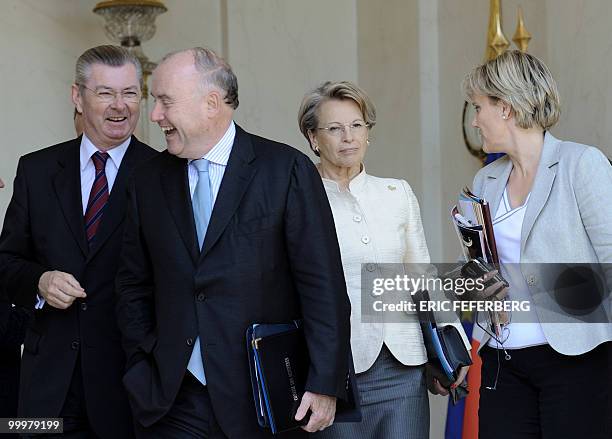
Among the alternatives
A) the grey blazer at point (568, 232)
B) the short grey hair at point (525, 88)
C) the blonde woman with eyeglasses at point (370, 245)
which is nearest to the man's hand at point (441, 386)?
the blonde woman with eyeglasses at point (370, 245)

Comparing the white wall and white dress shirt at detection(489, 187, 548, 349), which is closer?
white dress shirt at detection(489, 187, 548, 349)

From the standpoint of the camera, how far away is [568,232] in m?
3.88

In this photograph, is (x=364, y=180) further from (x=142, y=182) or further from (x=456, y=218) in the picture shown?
(x=142, y=182)

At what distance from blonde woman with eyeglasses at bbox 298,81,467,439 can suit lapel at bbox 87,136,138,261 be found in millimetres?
767

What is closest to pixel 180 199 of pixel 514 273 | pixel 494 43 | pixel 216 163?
pixel 216 163

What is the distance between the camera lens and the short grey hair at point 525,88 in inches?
158

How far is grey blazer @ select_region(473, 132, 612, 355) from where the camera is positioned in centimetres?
383

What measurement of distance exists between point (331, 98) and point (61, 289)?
1.34m

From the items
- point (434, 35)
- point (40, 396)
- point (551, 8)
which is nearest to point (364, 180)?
point (40, 396)

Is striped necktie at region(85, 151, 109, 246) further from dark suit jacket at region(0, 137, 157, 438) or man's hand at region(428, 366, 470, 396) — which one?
man's hand at region(428, 366, 470, 396)

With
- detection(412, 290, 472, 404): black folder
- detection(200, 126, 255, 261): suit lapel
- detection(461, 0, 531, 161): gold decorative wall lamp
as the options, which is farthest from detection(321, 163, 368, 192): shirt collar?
detection(461, 0, 531, 161): gold decorative wall lamp

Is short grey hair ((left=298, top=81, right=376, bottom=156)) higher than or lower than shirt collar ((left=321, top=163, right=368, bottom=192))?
higher

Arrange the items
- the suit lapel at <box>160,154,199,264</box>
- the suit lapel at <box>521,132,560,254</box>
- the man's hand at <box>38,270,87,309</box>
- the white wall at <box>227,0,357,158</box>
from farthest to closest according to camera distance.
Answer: the white wall at <box>227,0,357,158</box>
the man's hand at <box>38,270,87,309</box>
the suit lapel at <box>521,132,560,254</box>
the suit lapel at <box>160,154,199,264</box>

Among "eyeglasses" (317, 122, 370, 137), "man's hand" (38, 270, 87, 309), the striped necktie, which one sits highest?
"eyeglasses" (317, 122, 370, 137)
